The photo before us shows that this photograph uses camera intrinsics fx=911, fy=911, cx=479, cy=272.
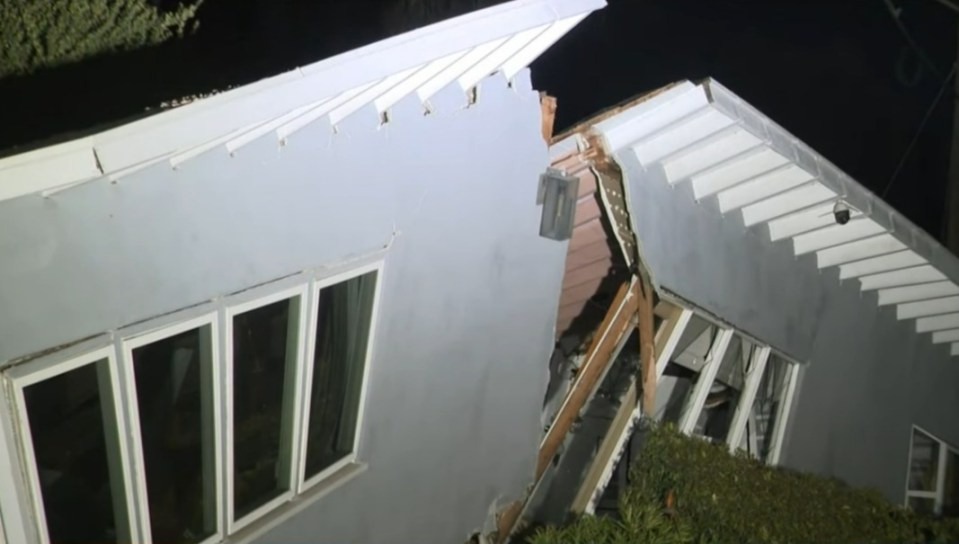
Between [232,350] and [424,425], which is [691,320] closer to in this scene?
[424,425]

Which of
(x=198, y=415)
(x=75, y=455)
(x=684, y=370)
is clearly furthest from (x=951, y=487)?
(x=75, y=455)

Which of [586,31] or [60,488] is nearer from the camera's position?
[60,488]

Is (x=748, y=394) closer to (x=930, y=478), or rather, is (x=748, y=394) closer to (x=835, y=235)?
(x=835, y=235)

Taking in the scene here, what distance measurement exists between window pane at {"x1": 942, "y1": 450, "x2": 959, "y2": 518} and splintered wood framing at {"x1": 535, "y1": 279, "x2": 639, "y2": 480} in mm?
5197

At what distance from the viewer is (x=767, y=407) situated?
830 cm

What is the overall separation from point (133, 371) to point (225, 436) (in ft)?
2.50

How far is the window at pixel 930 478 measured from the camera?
32.3 feet

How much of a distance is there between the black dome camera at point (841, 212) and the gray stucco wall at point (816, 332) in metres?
0.81

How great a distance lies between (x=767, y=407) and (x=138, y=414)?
5.90 m

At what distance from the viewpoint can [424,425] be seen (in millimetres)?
5891

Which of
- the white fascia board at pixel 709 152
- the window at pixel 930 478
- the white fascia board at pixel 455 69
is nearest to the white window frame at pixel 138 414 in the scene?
the white fascia board at pixel 455 69

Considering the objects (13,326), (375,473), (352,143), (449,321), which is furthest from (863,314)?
(13,326)

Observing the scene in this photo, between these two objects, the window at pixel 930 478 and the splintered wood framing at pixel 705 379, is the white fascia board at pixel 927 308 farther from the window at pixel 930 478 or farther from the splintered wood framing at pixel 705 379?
the splintered wood framing at pixel 705 379

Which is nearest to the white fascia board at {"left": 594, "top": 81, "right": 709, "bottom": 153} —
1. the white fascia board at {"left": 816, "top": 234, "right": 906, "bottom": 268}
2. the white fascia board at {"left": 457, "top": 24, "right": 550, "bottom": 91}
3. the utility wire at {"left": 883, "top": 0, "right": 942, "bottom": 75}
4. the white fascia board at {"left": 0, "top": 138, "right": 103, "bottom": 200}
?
the white fascia board at {"left": 457, "top": 24, "right": 550, "bottom": 91}
